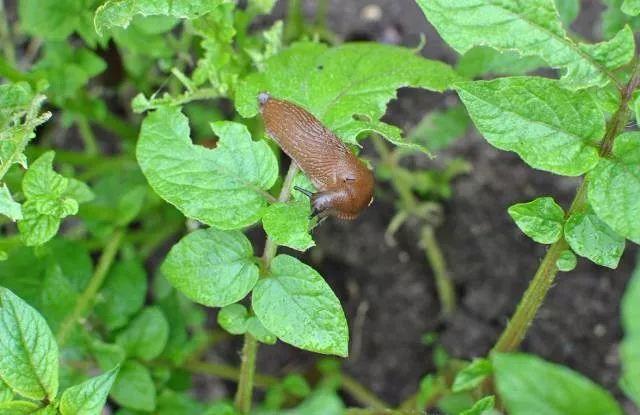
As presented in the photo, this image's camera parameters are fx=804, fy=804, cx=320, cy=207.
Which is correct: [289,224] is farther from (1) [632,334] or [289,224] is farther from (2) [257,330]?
(1) [632,334]

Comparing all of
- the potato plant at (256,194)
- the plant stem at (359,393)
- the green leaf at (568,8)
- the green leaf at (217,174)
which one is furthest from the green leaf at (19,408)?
the green leaf at (568,8)

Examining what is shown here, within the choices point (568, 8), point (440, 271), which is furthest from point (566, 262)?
point (440, 271)

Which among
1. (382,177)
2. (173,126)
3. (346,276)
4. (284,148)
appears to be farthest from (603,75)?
(346,276)

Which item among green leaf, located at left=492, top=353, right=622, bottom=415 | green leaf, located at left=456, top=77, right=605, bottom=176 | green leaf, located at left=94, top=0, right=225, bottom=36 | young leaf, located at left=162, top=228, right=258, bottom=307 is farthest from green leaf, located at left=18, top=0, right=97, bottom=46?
green leaf, located at left=492, top=353, right=622, bottom=415

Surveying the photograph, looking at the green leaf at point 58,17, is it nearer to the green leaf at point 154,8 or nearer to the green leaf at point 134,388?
the green leaf at point 154,8

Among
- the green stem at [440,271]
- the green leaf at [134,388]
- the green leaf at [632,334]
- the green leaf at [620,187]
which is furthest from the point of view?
the green stem at [440,271]

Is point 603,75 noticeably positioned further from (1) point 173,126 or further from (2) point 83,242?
(2) point 83,242

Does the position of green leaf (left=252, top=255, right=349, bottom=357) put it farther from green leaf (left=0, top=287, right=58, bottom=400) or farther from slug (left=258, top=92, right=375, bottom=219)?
green leaf (left=0, top=287, right=58, bottom=400)
